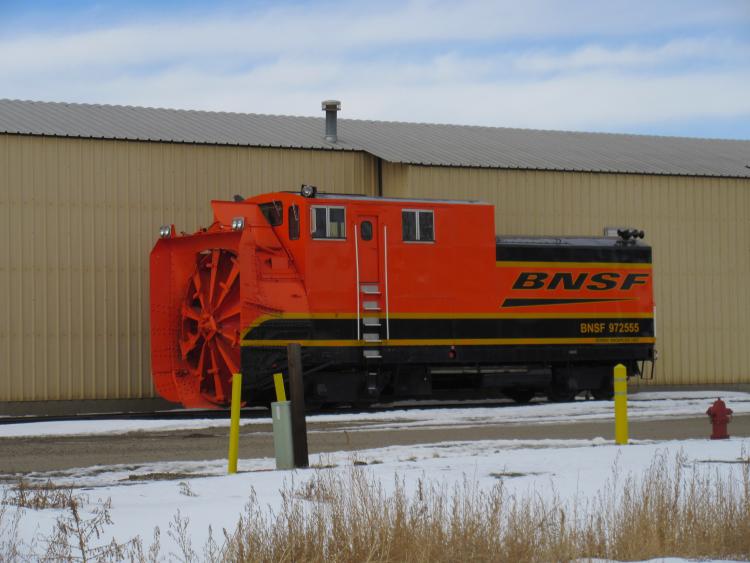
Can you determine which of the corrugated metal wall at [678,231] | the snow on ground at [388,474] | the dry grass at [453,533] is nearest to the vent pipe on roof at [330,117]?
the corrugated metal wall at [678,231]

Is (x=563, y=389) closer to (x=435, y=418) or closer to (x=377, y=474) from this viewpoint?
(x=435, y=418)

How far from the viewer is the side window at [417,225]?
25.0 m

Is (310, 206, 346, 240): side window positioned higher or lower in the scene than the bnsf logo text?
higher

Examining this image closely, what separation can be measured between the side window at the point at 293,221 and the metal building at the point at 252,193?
4868mm

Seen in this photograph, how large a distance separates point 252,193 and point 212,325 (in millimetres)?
5407

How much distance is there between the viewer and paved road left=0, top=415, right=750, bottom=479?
619 inches

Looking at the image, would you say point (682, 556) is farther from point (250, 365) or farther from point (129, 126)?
point (129, 126)

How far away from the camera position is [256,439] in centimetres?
1812

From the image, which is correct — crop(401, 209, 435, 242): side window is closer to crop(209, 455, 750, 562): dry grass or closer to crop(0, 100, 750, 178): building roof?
crop(0, 100, 750, 178): building roof

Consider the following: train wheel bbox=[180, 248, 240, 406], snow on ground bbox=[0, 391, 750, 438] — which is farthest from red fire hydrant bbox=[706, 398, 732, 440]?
train wheel bbox=[180, 248, 240, 406]

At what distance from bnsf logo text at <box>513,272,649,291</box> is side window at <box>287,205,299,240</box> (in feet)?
16.8

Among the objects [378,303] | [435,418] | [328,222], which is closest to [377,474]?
[435,418]

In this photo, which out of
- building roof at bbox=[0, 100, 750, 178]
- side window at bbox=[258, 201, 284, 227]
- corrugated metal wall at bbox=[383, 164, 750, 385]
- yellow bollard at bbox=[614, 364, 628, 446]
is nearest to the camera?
yellow bollard at bbox=[614, 364, 628, 446]

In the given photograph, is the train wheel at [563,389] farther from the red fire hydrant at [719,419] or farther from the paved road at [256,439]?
→ the red fire hydrant at [719,419]
